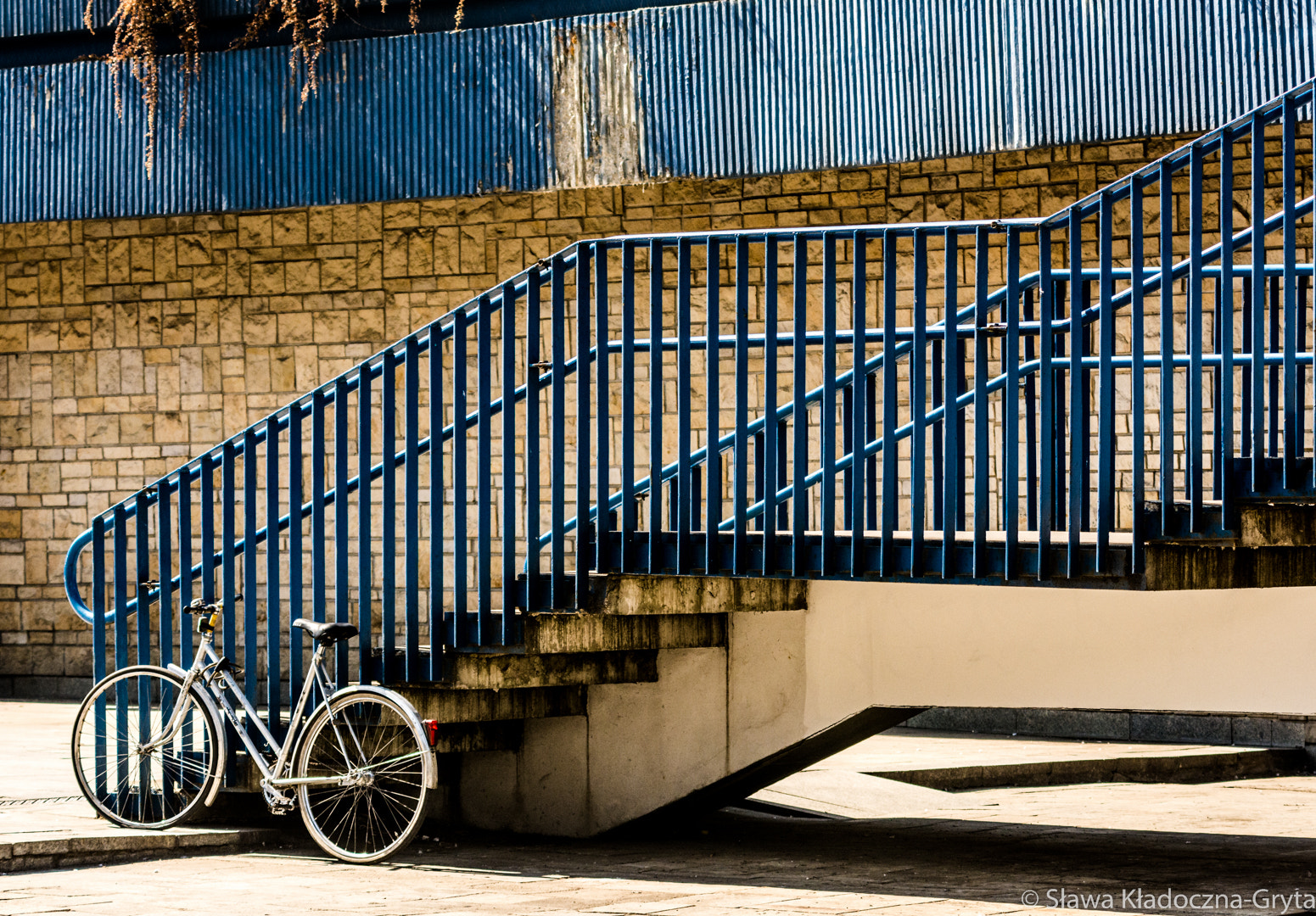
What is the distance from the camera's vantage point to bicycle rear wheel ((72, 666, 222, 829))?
312 inches

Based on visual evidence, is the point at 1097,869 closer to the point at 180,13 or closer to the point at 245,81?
the point at 245,81

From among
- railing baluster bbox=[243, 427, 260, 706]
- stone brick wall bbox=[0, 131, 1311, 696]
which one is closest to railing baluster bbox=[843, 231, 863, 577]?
railing baluster bbox=[243, 427, 260, 706]

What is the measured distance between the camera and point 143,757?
7957 millimetres

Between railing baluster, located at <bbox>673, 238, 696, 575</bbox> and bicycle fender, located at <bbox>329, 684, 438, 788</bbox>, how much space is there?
3.80 ft

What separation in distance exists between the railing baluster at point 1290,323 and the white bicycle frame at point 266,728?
10.8 feet

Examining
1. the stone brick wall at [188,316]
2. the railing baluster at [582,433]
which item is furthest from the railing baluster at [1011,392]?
the stone brick wall at [188,316]

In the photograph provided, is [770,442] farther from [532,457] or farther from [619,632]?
[619,632]

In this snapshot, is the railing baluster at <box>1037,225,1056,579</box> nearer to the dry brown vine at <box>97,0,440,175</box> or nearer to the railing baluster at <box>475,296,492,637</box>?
the railing baluster at <box>475,296,492,637</box>

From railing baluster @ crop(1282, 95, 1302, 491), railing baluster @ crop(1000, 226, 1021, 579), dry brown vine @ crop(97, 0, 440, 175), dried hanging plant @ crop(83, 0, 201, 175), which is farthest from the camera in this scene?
dried hanging plant @ crop(83, 0, 201, 175)

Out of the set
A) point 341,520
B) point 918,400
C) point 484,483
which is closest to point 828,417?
point 918,400

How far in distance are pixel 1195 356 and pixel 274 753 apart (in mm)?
4082

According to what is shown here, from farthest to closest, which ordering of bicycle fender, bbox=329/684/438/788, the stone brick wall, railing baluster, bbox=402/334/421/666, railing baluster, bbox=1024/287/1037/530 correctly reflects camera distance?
1. the stone brick wall
2. railing baluster, bbox=402/334/421/666
3. railing baluster, bbox=1024/287/1037/530
4. bicycle fender, bbox=329/684/438/788

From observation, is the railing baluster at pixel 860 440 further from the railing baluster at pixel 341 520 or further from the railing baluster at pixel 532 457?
the railing baluster at pixel 341 520

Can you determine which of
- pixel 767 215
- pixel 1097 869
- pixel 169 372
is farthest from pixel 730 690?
pixel 169 372
